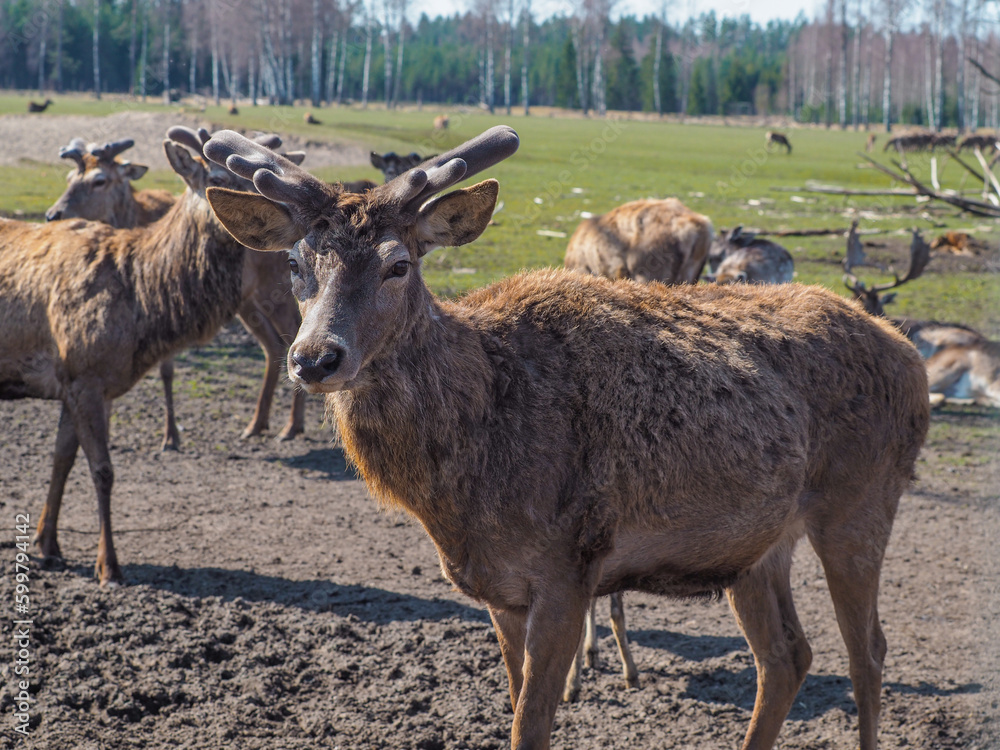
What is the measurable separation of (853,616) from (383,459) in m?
2.20

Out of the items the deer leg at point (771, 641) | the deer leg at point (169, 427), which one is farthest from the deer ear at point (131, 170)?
the deer leg at point (771, 641)

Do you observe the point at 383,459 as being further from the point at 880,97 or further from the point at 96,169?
the point at 880,97

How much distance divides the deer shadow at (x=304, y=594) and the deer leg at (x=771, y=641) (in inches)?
68.3

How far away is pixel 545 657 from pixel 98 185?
774 cm

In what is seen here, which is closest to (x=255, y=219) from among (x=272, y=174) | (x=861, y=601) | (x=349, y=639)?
(x=272, y=174)

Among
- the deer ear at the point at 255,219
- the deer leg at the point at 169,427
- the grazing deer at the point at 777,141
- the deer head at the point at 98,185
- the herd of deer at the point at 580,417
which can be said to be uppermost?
the grazing deer at the point at 777,141

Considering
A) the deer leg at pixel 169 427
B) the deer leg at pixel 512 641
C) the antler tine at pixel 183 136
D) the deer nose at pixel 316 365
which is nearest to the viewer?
the deer nose at pixel 316 365

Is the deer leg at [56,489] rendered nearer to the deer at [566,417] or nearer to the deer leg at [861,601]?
the deer at [566,417]

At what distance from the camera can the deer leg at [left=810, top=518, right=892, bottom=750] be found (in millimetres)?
4113

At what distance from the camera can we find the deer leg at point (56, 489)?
6074 mm

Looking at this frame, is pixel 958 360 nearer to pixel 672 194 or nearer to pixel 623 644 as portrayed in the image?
pixel 623 644

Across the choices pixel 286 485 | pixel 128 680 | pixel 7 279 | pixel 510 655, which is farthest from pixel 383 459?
pixel 286 485

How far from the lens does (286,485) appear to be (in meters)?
7.83

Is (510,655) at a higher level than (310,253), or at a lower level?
lower
